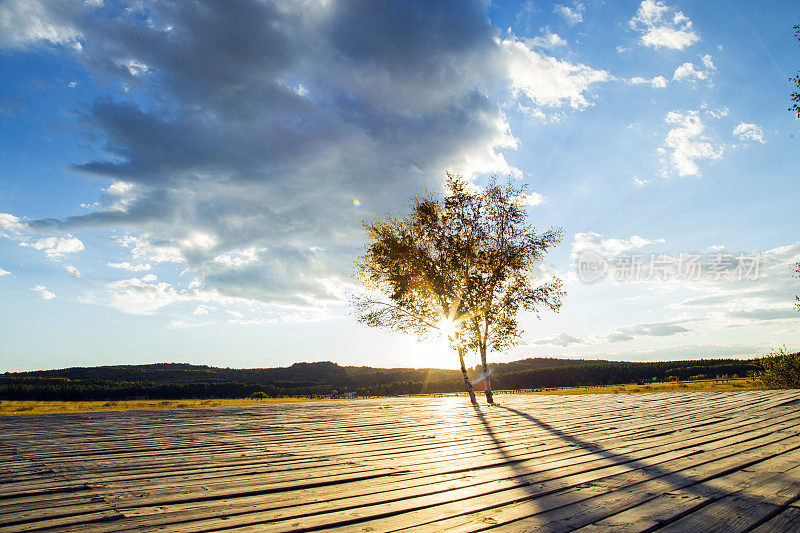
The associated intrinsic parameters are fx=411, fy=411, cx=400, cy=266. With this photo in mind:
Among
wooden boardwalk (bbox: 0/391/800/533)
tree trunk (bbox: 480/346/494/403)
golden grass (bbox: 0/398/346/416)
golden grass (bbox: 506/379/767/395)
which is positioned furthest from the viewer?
golden grass (bbox: 506/379/767/395)

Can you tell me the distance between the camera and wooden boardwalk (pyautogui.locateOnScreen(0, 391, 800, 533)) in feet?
13.4

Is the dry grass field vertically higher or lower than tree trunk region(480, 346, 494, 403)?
lower

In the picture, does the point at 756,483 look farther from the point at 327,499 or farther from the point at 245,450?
the point at 245,450

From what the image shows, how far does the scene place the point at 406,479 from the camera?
593 cm

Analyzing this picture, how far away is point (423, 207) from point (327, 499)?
83.8 ft

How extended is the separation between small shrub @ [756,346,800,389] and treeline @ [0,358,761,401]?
75378 mm

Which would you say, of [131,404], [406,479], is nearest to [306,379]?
[131,404]

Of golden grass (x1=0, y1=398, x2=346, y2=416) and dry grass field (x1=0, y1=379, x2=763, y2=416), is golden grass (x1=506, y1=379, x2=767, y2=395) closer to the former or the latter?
dry grass field (x1=0, y1=379, x2=763, y2=416)

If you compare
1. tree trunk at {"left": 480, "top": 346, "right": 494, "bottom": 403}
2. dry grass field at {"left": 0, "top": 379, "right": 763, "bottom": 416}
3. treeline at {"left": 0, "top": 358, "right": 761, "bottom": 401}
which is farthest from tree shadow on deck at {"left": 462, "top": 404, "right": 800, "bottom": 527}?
treeline at {"left": 0, "top": 358, "right": 761, "bottom": 401}

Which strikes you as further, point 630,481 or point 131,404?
point 131,404

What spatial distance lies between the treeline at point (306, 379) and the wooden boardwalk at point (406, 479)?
9346 centimetres

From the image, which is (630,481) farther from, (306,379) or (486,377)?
(306,379)

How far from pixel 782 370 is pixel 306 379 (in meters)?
141

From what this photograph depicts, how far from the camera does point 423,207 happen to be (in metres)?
29.3
